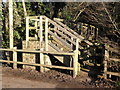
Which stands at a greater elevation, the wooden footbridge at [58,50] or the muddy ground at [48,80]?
the wooden footbridge at [58,50]

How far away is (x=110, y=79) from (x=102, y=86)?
0.72 m

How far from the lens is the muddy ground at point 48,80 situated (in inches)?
255

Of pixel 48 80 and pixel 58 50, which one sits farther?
pixel 58 50

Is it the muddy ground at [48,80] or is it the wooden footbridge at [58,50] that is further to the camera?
the wooden footbridge at [58,50]

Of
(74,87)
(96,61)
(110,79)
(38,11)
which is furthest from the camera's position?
(38,11)

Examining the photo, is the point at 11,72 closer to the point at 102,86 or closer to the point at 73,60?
the point at 73,60

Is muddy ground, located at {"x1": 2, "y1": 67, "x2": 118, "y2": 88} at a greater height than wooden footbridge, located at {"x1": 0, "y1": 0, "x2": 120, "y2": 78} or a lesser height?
lesser

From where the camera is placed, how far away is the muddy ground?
21.3ft

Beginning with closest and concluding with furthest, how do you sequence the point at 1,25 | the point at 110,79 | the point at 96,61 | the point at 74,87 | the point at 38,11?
1. the point at 74,87
2. the point at 110,79
3. the point at 96,61
4. the point at 1,25
5. the point at 38,11

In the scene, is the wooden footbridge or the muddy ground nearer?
the muddy ground

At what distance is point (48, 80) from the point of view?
7.10 metres

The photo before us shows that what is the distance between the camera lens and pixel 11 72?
840 cm

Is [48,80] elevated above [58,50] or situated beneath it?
situated beneath

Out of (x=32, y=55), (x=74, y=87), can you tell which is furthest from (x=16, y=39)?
(x=74, y=87)
